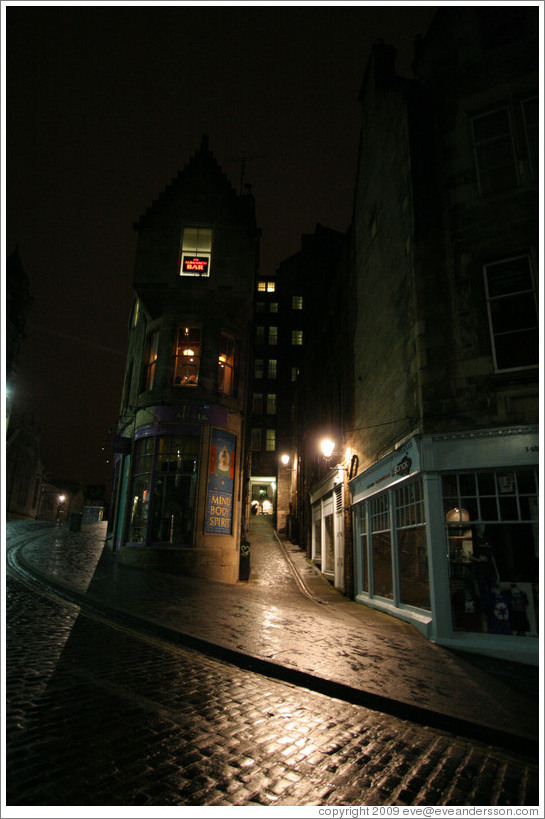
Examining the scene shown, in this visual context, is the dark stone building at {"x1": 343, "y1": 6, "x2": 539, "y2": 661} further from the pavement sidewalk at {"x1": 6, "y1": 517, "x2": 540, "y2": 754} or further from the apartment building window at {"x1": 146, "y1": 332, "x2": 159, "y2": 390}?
the apartment building window at {"x1": 146, "y1": 332, "x2": 159, "y2": 390}

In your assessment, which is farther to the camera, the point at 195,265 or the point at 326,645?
the point at 195,265

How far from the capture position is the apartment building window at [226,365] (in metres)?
17.2

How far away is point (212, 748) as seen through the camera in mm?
3734

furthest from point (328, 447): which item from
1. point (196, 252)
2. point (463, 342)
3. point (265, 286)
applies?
point (265, 286)

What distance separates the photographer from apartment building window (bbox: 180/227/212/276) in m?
18.1

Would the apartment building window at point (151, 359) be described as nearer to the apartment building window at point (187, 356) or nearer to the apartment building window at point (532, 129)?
the apartment building window at point (187, 356)

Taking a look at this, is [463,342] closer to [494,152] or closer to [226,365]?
[494,152]

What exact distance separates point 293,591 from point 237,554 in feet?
9.16

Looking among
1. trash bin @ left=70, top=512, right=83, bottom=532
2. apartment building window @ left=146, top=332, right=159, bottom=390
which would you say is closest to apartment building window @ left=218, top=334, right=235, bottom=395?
apartment building window @ left=146, top=332, right=159, bottom=390

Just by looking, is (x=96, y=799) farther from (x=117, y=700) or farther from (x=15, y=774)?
(x=117, y=700)

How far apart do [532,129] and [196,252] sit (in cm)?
1273

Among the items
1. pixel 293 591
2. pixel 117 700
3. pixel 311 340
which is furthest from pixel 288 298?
pixel 117 700

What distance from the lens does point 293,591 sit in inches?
573

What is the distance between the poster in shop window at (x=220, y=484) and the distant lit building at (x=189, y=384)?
0.04m
